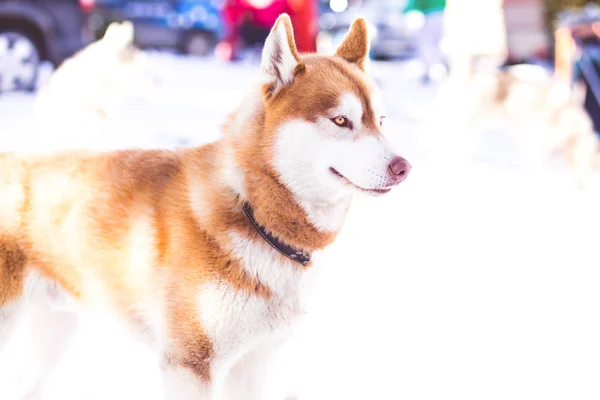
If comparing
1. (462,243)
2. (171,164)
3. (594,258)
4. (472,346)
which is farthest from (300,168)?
(594,258)

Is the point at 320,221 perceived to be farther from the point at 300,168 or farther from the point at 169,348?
the point at 169,348

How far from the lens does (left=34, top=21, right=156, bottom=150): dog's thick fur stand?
246cm

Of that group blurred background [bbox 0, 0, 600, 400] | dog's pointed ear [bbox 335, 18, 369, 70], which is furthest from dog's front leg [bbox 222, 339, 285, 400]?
dog's pointed ear [bbox 335, 18, 369, 70]

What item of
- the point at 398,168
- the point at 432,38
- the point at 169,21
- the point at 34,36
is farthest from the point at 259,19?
the point at 398,168

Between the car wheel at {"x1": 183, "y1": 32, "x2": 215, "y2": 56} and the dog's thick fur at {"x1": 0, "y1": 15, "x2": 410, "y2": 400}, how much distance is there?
8.22m

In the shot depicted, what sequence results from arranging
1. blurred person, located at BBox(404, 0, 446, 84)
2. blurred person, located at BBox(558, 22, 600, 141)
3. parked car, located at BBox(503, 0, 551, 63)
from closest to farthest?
blurred person, located at BBox(558, 22, 600, 141), blurred person, located at BBox(404, 0, 446, 84), parked car, located at BBox(503, 0, 551, 63)

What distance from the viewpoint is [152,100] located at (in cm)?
649

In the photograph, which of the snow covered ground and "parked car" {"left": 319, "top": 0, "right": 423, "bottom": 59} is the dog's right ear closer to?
the snow covered ground

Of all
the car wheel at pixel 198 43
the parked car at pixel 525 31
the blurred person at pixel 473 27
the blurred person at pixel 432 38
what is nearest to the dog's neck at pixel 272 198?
the blurred person at pixel 473 27

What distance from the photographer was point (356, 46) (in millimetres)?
1930

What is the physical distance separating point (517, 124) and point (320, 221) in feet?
18.2

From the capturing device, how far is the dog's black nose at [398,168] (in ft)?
5.30

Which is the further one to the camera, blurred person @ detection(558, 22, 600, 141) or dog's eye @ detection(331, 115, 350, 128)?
blurred person @ detection(558, 22, 600, 141)

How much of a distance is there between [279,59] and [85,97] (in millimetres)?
1261
